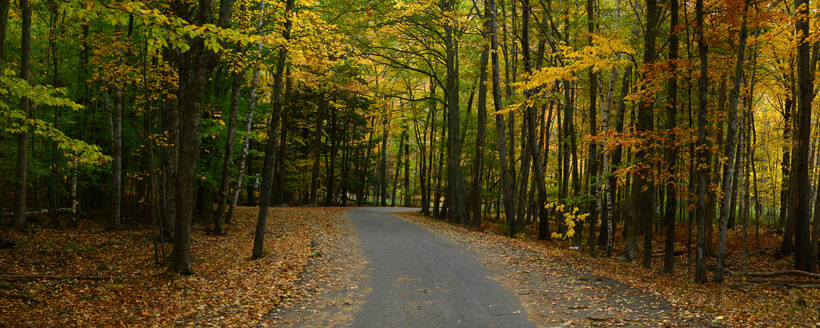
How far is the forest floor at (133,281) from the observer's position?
21.6ft

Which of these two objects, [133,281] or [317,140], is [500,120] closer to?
[133,281]

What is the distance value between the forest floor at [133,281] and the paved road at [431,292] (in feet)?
5.32

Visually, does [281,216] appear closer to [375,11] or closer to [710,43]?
[375,11]

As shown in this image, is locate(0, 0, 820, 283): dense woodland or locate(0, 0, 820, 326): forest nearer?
locate(0, 0, 820, 326): forest

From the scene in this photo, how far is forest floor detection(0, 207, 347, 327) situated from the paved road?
1.62 meters

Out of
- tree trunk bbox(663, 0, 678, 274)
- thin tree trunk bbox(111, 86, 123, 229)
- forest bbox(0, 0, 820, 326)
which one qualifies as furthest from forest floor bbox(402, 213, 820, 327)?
thin tree trunk bbox(111, 86, 123, 229)

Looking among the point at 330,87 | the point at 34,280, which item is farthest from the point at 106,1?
the point at 330,87

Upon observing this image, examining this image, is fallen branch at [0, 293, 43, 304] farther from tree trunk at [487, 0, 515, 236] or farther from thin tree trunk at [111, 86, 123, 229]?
tree trunk at [487, 0, 515, 236]

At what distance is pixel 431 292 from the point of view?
8.05 metres

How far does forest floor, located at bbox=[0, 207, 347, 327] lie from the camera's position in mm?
6598

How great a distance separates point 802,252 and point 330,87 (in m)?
22.6

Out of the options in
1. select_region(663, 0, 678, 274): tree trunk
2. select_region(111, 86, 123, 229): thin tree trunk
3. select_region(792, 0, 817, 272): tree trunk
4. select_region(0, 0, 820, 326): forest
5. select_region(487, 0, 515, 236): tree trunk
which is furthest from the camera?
select_region(487, 0, 515, 236): tree trunk

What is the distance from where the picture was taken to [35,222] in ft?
45.4

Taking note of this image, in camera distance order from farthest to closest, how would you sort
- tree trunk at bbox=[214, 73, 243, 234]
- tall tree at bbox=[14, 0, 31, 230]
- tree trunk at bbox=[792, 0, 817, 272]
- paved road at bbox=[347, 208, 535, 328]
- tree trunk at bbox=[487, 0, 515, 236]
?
tree trunk at bbox=[487, 0, 515, 236] → tree trunk at bbox=[214, 73, 243, 234] → tree trunk at bbox=[792, 0, 817, 272] → tall tree at bbox=[14, 0, 31, 230] → paved road at bbox=[347, 208, 535, 328]
